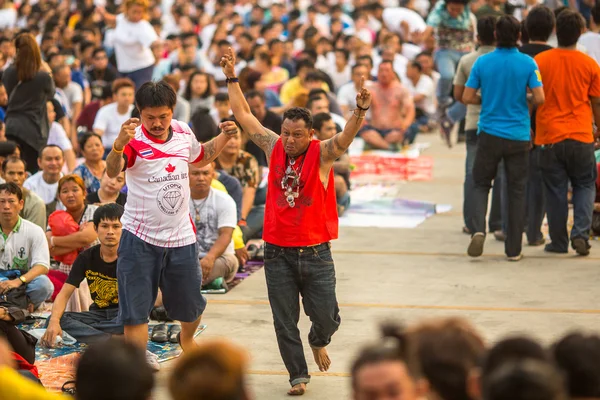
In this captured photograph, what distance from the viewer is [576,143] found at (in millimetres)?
10062

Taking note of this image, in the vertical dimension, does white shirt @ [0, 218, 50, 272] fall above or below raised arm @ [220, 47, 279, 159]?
below

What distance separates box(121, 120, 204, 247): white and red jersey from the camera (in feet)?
22.6

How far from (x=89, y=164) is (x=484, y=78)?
3770 millimetres

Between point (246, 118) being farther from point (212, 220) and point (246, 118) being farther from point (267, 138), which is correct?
point (212, 220)

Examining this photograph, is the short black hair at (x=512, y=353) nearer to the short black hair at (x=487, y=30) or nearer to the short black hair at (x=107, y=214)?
the short black hair at (x=107, y=214)

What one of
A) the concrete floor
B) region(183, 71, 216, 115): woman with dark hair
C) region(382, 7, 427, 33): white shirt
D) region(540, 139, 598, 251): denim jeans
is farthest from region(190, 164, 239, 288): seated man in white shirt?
region(382, 7, 427, 33): white shirt

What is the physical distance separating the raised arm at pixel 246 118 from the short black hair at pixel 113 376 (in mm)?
3554

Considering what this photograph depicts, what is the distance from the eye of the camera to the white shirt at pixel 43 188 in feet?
35.7

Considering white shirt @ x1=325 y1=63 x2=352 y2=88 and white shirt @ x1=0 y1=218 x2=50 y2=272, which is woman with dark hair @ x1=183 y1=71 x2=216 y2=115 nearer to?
white shirt @ x1=325 y1=63 x2=352 y2=88

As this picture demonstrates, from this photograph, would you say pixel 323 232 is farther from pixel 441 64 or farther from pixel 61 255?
pixel 441 64

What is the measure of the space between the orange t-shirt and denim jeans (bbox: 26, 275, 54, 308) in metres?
4.44

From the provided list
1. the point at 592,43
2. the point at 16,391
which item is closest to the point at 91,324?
the point at 16,391

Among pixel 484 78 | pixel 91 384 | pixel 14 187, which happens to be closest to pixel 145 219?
pixel 14 187

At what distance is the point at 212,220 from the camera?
9.62 meters
